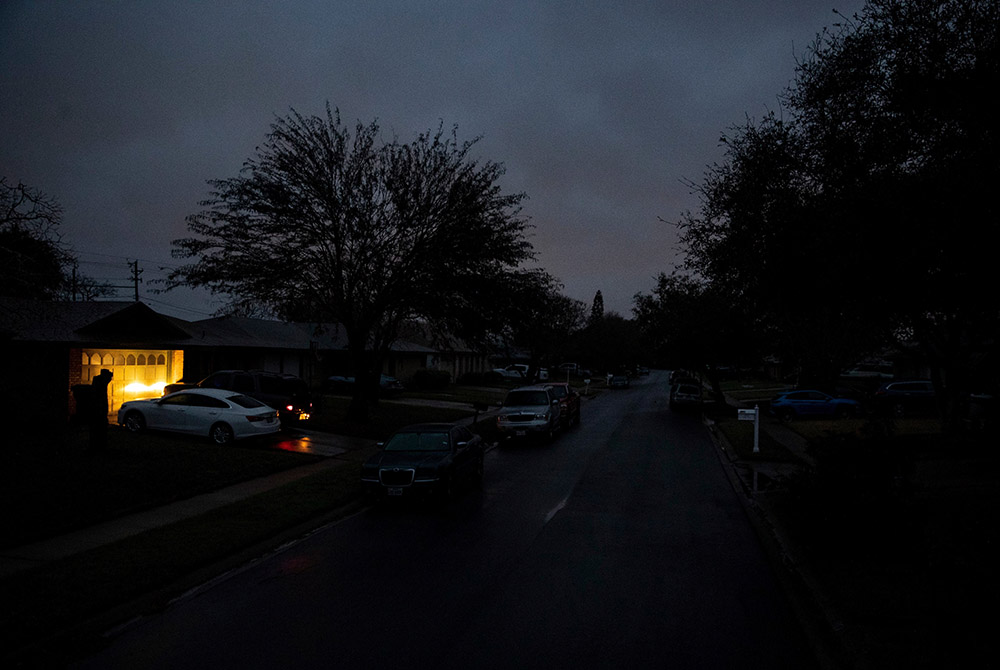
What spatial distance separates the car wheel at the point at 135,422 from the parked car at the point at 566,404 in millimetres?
13790

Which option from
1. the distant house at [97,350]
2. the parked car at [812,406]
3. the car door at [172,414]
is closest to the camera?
the distant house at [97,350]

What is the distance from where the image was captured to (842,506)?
961 cm

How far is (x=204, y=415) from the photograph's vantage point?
783 inches

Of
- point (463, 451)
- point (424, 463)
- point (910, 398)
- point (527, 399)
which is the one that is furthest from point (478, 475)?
point (910, 398)

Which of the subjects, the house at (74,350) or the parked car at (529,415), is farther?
the parked car at (529,415)

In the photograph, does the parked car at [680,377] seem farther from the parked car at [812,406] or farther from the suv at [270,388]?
the suv at [270,388]

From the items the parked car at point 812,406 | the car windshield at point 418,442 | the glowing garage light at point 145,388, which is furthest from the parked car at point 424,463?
the parked car at point 812,406

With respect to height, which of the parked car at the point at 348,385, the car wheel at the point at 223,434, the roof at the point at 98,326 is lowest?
the car wheel at the point at 223,434

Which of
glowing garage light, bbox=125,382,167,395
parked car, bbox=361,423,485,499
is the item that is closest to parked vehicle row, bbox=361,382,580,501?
parked car, bbox=361,423,485,499

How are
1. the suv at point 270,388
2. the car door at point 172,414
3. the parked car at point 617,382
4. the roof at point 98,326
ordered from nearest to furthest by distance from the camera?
the roof at point 98,326
the car door at point 172,414
the suv at point 270,388
the parked car at point 617,382

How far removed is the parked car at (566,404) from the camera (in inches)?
1094

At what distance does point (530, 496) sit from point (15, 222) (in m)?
11.1

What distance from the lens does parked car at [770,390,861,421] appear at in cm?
3253

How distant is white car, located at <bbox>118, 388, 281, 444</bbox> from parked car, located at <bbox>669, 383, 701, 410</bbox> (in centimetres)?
2600
